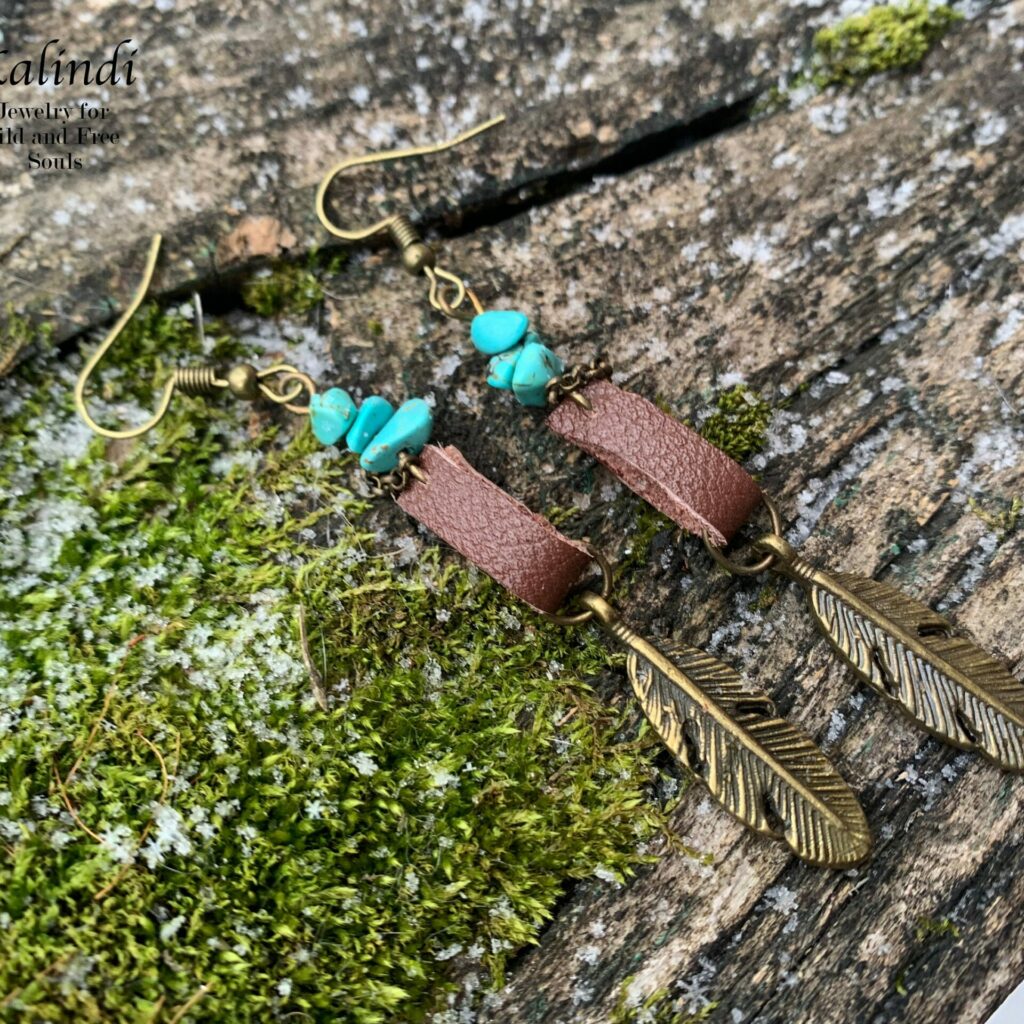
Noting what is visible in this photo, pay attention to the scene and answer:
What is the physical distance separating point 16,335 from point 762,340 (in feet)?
5.99

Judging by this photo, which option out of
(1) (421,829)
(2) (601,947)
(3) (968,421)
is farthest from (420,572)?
(3) (968,421)

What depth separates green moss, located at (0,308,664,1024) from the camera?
172 cm

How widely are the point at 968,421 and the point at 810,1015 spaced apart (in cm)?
137

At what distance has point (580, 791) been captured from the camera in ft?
6.46

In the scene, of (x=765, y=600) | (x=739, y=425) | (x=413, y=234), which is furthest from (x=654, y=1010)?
(x=413, y=234)

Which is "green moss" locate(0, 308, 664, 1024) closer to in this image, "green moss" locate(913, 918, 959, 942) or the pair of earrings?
the pair of earrings

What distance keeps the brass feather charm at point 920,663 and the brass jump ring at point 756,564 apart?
0.04 metres

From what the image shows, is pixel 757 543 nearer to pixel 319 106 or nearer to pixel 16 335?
pixel 319 106

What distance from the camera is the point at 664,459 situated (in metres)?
2.07

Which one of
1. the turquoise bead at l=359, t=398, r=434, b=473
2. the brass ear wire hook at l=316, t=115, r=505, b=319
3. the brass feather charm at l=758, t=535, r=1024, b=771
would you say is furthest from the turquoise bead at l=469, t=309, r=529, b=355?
the brass feather charm at l=758, t=535, r=1024, b=771

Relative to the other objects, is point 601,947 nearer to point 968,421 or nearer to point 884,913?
point 884,913

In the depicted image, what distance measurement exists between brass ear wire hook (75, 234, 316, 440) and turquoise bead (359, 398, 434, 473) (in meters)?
0.24

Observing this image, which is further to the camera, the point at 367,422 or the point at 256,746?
the point at 367,422

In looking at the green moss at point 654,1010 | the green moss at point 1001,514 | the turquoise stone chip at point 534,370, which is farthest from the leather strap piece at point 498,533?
the green moss at point 1001,514
